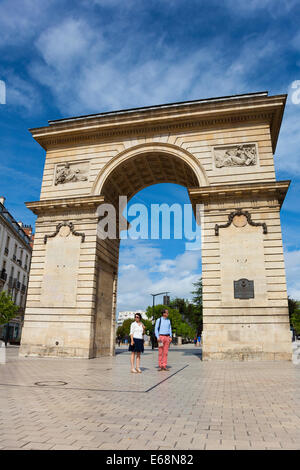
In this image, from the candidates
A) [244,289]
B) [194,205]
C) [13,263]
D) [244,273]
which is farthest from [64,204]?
[13,263]

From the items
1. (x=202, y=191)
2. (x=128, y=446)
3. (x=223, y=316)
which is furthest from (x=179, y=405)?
(x=202, y=191)

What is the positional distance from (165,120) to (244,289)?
10383mm

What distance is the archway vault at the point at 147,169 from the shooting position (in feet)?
64.4

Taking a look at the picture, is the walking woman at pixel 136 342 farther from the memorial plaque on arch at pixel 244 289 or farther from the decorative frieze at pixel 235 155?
the decorative frieze at pixel 235 155

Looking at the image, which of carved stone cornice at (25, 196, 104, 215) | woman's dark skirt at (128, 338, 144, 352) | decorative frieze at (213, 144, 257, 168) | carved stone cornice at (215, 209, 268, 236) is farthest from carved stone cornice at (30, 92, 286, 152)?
woman's dark skirt at (128, 338, 144, 352)

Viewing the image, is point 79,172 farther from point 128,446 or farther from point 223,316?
point 128,446

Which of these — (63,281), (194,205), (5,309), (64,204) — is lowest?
(5,309)

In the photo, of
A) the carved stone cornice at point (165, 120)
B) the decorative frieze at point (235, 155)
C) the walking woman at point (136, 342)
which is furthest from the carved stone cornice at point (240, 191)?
the walking woman at point (136, 342)

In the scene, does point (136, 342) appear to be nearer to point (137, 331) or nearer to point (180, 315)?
point (137, 331)

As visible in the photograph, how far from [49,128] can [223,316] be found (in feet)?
49.7

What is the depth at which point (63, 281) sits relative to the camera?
18.9 metres

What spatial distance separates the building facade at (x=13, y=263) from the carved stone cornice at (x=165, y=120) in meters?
23.6

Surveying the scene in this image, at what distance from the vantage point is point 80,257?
62.7 feet
